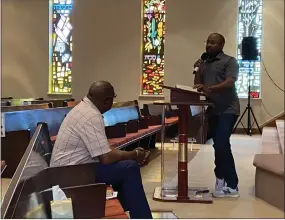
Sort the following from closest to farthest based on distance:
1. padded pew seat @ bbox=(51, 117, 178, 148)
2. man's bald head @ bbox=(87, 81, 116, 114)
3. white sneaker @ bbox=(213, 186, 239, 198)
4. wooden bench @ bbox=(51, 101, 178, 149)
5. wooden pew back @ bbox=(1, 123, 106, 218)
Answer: wooden pew back @ bbox=(1, 123, 106, 218), man's bald head @ bbox=(87, 81, 116, 114), white sneaker @ bbox=(213, 186, 239, 198), padded pew seat @ bbox=(51, 117, 178, 148), wooden bench @ bbox=(51, 101, 178, 149)

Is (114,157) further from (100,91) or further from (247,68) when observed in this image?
(247,68)

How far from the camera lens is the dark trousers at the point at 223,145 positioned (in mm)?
3682

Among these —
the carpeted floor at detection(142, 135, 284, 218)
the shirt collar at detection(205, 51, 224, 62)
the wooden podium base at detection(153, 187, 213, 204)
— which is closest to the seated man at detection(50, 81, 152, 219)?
the carpeted floor at detection(142, 135, 284, 218)

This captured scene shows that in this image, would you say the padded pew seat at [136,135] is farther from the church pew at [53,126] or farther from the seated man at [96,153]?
the seated man at [96,153]

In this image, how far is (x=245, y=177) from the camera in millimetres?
4047

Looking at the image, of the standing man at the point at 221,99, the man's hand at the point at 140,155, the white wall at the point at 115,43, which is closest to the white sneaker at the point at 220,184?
the standing man at the point at 221,99

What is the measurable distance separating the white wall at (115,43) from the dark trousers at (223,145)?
298 mm

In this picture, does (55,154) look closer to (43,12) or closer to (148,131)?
(43,12)

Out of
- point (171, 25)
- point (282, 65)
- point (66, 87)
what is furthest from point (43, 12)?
point (282, 65)

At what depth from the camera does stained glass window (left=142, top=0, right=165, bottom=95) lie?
3844 millimetres

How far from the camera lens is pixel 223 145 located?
372 centimetres

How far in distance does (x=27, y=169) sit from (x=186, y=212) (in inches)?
52.6

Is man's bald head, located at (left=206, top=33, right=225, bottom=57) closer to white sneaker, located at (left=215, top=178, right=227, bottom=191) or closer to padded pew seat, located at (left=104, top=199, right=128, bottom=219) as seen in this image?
white sneaker, located at (left=215, top=178, right=227, bottom=191)

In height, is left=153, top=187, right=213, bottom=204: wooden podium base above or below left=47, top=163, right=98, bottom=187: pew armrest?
below
